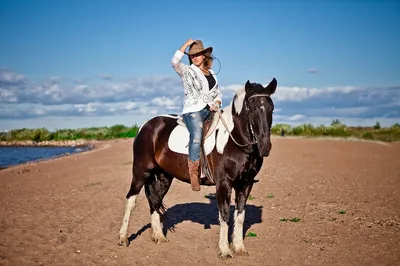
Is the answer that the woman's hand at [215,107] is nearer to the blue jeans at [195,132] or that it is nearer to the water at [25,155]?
the blue jeans at [195,132]

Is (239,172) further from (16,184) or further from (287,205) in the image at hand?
(16,184)

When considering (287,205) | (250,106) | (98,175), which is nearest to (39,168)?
(98,175)

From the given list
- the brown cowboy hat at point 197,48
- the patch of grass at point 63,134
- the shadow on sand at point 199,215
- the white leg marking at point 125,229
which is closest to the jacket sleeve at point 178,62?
the brown cowboy hat at point 197,48

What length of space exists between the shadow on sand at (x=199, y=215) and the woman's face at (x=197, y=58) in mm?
3313

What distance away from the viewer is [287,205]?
1095cm

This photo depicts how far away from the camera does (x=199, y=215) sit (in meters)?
10.1

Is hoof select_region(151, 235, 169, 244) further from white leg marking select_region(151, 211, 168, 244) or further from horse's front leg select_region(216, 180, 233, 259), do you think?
horse's front leg select_region(216, 180, 233, 259)

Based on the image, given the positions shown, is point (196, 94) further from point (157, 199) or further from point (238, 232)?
point (238, 232)

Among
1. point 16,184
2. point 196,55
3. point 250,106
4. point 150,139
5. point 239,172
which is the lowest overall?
point 16,184

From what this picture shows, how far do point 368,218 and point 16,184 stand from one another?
1298 centimetres

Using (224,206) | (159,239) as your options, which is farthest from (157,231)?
(224,206)

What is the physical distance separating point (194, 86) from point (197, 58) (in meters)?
0.49

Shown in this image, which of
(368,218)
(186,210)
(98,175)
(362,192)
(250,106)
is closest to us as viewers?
(250,106)

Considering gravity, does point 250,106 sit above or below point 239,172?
above
